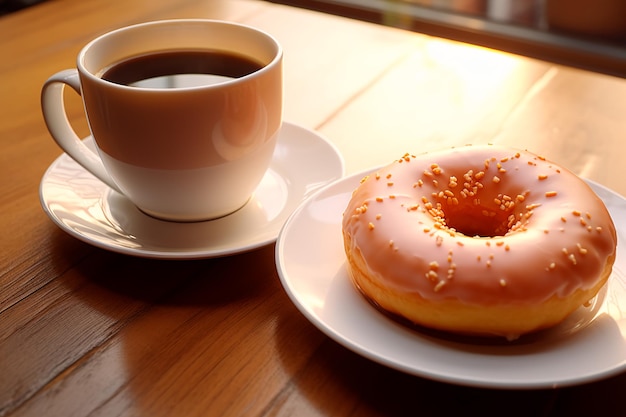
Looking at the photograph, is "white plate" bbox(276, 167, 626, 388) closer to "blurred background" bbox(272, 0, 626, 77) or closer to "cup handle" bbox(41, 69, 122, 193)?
"cup handle" bbox(41, 69, 122, 193)

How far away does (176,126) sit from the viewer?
680 millimetres

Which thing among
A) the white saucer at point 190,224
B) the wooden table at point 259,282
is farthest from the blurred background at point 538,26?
the white saucer at point 190,224

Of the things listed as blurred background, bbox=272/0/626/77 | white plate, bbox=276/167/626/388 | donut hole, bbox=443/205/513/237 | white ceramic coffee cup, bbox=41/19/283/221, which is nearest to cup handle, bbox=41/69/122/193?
white ceramic coffee cup, bbox=41/19/283/221

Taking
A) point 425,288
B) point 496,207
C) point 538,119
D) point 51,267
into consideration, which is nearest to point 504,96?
point 538,119

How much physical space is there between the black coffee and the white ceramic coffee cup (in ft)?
0.04

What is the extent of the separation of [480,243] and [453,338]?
82 millimetres

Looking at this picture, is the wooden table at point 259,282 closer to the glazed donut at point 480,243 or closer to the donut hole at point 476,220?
the glazed donut at point 480,243

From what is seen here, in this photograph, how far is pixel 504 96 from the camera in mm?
1040

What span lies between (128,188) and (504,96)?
0.60 metres

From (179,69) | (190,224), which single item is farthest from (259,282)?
(179,69)

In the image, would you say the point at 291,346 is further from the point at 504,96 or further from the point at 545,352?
the point at 504,96

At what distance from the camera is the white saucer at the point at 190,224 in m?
0.71

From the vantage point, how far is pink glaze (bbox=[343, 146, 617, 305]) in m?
0.54

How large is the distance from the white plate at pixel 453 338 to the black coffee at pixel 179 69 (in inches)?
9.3
